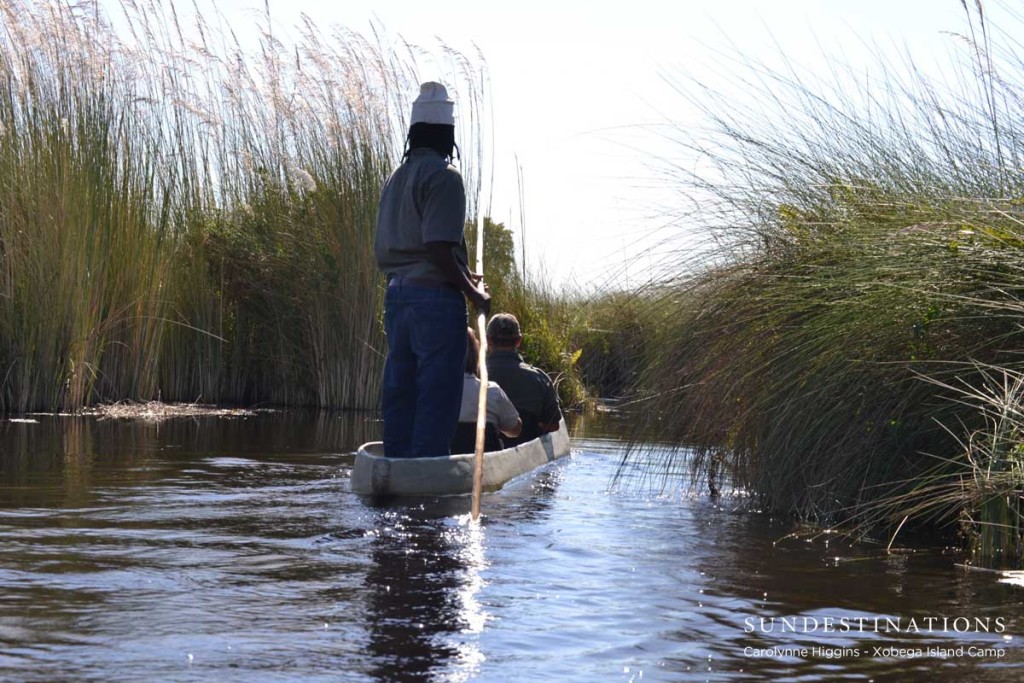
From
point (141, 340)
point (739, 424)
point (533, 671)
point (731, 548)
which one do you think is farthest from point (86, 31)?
point (533, 671)

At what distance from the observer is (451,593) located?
216 inches

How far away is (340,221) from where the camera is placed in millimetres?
15711

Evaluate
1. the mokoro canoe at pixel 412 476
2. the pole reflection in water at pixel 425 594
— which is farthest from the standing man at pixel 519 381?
the pole reflection in water at pixel 425 594

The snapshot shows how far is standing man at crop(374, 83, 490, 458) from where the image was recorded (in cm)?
818

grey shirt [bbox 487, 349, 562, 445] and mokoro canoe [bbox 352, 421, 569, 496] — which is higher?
grey shirt [bbox 487, 349, 562, 445]

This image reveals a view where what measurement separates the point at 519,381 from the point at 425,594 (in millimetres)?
6009

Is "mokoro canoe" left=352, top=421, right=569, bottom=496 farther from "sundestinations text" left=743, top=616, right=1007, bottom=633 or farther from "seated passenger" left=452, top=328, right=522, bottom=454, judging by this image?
"sundestinations text" left=743, top=616, right=1007, bottom=633

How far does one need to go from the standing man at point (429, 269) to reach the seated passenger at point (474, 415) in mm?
953

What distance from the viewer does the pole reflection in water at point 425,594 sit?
A: 4.42m

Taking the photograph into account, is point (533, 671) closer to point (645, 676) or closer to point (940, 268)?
point (645, 676)

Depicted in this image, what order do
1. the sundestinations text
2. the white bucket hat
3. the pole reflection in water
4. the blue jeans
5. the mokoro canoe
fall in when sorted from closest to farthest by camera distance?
the pole reflection in water, the sundestinations text, the mokoro canoe, the blue jeans, the white bucket hat

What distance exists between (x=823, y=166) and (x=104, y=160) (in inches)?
327

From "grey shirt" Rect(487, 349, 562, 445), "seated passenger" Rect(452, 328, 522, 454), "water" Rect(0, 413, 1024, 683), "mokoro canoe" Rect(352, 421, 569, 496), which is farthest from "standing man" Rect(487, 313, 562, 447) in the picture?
"mokoro canoe" Rect(352, 421, 569, 496)

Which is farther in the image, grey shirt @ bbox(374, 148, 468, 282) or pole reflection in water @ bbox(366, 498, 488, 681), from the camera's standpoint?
grey shirt @ bbox(374, 148, 468, 282)
